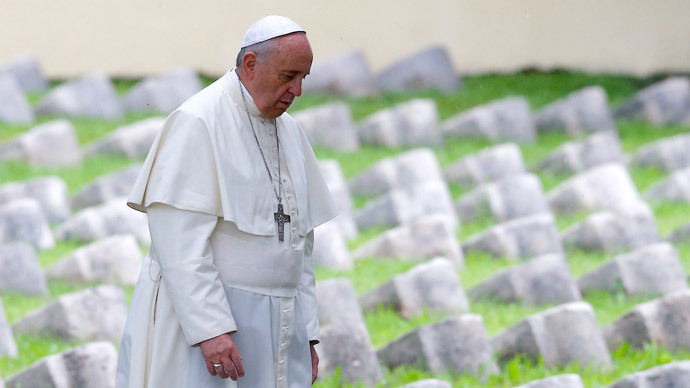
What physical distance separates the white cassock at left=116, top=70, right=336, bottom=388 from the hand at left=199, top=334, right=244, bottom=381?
2 cm

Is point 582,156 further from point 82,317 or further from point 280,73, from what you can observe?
point 280,73

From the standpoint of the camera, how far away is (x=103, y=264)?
6.06 m

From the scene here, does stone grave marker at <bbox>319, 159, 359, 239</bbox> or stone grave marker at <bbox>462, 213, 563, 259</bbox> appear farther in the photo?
stone grave marker at <bbox>319, 159, 359, 239</bbox>

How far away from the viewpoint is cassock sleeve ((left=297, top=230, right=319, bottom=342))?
307 cm

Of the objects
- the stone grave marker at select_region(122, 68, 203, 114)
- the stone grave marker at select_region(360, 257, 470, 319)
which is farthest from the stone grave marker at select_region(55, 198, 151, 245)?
the stone grave marker at select_region(122, 68, 203, 114)

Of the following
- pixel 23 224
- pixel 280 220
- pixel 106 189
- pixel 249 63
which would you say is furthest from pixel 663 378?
pixel 106 189

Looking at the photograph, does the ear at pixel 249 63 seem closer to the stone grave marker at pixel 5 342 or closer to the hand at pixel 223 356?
the hand at pixel 223 356

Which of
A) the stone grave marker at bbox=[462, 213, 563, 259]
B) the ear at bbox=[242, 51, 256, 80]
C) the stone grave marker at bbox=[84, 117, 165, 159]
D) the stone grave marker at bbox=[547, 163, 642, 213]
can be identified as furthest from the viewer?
the stone grave marker at bbox=[84, 117, 165, 159]

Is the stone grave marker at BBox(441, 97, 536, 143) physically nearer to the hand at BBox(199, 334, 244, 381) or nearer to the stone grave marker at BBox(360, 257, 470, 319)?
the stone grave marker at BBox(360, 257, 470, 319)

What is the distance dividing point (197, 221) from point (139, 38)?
8074 millimetres

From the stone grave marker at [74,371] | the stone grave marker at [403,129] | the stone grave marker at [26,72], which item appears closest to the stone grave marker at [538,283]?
the stone grave marker at [74,371]

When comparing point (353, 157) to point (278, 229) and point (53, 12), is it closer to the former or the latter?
point (53, 12)

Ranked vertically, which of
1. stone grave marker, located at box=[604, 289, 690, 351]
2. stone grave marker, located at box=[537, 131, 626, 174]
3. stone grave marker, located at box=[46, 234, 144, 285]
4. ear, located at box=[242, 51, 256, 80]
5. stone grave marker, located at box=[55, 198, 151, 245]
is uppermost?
stone grave marker, located at box=[55, 198, 151, 245]

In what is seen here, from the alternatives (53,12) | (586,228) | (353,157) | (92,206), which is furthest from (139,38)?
(586,228)
